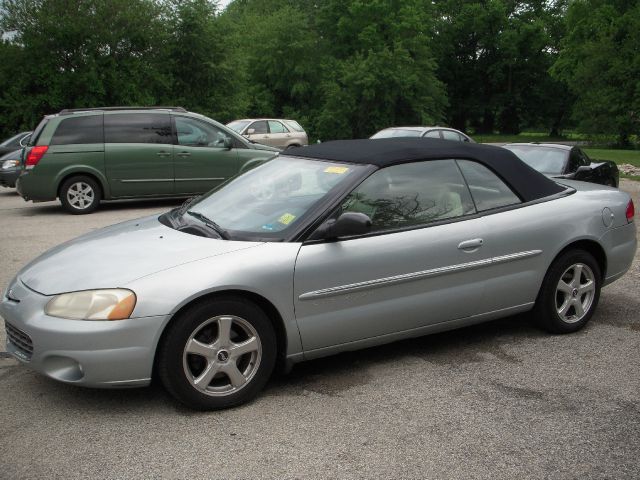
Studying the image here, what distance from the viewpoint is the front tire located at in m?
5.02

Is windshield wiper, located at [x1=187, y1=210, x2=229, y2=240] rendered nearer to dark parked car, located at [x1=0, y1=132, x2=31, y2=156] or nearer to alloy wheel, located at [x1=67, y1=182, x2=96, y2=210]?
alloy wheel, located at [x1=67, y1=182, x2=96, y2=210]

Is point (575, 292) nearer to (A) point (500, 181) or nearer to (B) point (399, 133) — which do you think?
(A) point (500, 181)

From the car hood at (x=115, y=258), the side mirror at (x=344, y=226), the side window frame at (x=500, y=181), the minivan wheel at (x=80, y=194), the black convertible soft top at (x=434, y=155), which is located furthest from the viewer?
the minivan wheel at (x=80, y=194)

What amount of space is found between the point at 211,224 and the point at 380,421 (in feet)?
5.42

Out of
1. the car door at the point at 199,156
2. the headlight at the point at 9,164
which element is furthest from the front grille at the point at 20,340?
the headlight at the point at 9,164

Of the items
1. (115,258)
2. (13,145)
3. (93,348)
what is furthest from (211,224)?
(13,145)

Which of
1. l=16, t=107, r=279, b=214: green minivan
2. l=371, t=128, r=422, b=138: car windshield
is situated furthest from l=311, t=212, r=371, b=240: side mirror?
l=371, t=128, r=422, b=138: car windshield

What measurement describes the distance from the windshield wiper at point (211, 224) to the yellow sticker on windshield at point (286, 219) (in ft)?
1.11

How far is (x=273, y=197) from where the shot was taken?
4.62 meters

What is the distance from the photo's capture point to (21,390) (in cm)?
414

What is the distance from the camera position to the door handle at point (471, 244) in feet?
14.9

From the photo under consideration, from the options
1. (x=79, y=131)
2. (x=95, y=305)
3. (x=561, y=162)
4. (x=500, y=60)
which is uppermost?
(x=500, y=60)

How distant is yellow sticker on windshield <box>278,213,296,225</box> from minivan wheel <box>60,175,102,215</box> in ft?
29.8

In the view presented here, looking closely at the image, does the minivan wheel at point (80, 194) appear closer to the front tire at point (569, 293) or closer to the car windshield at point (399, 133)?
the car windshield at point (399, 133)
